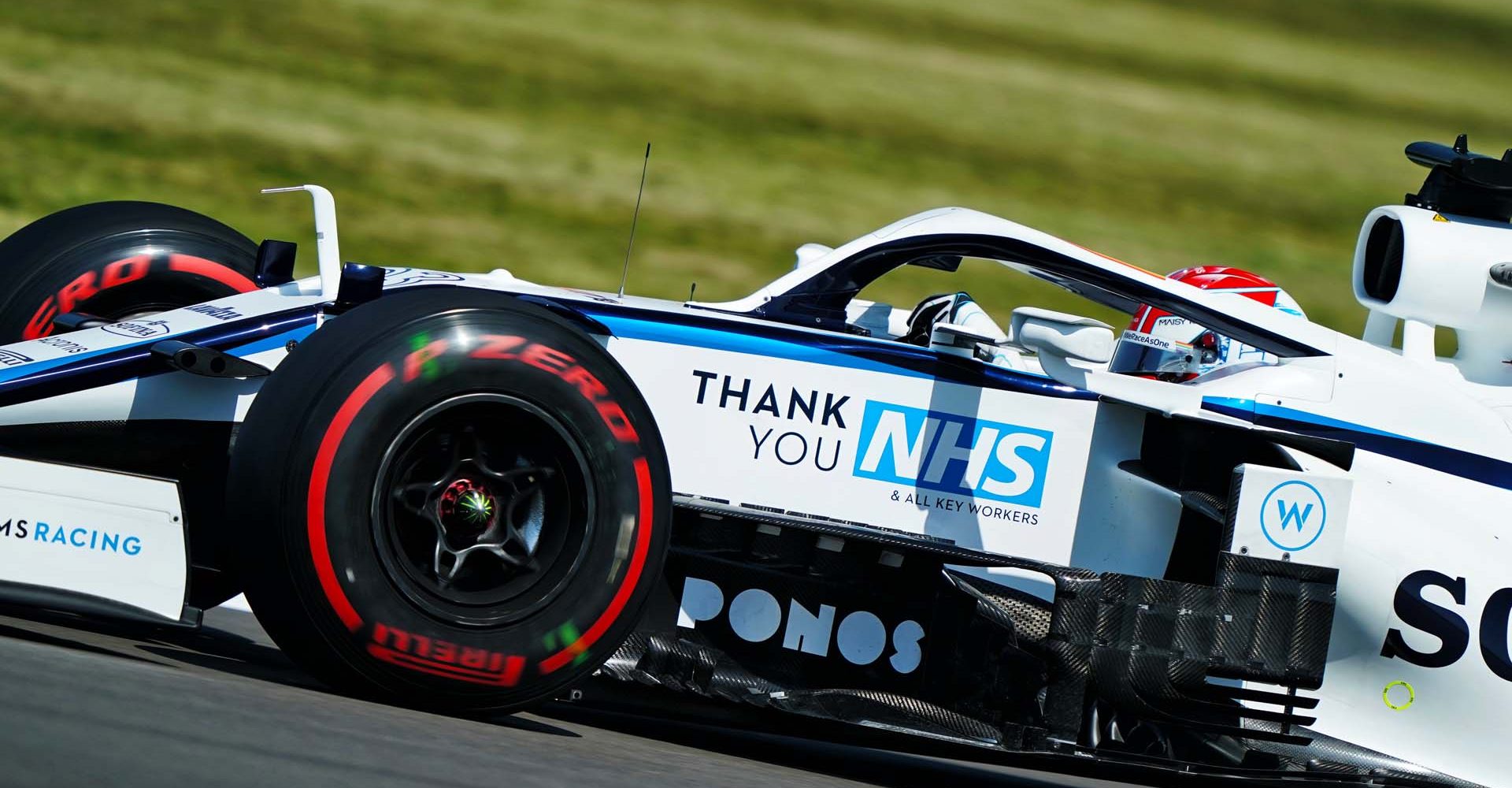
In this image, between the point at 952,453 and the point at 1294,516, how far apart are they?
0.87m

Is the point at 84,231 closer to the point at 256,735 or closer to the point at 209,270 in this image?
the point at 209,270

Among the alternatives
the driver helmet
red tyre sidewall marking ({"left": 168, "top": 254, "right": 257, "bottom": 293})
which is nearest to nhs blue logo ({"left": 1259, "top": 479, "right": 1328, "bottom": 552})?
the driver helmet

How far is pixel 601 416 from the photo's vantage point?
3.57 m

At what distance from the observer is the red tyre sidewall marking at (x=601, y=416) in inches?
130

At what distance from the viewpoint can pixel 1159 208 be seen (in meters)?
17.5

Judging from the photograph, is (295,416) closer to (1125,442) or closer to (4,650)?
(4,650)

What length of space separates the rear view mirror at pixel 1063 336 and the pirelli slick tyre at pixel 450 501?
3.55ft

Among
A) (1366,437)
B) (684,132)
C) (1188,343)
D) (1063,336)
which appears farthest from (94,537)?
(684,132)

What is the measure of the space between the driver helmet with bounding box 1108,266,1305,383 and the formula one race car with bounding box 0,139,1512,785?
10.6 inches

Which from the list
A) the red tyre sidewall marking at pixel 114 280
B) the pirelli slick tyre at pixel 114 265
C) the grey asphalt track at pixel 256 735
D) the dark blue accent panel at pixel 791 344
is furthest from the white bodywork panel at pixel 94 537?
the pirelli slick tyre at pixel 114 265

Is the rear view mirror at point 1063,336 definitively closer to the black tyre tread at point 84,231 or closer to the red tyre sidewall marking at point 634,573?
the red tyre sidewall marking at point 634,573

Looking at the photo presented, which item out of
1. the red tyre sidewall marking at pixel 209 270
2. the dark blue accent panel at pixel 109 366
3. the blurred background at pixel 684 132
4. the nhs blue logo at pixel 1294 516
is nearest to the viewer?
the dark blue accent panel at pixel 109 366

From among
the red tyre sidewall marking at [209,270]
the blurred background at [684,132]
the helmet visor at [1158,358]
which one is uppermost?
the blurred background at [684,132]

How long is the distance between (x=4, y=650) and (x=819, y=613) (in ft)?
6.13
